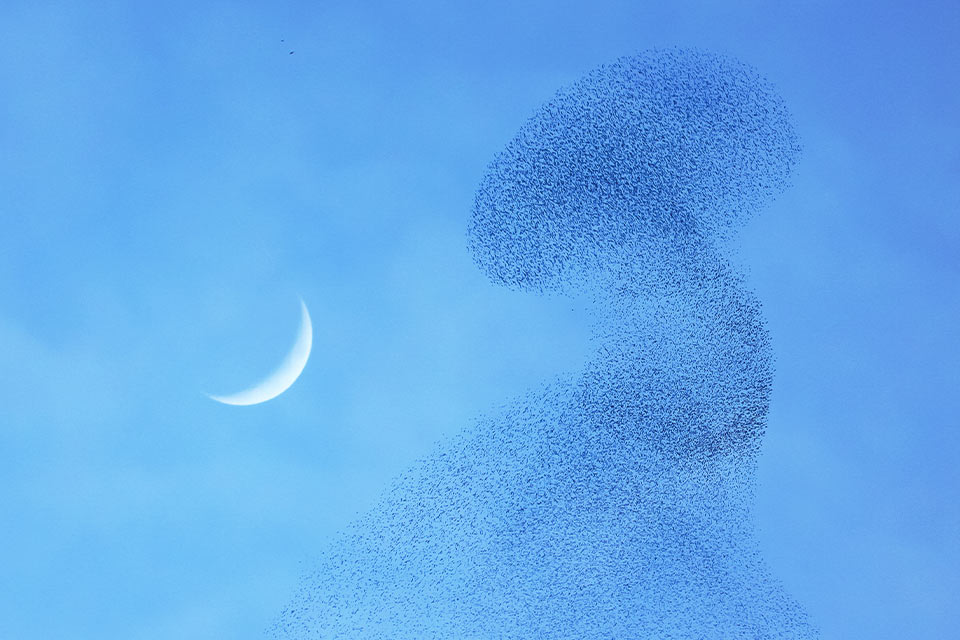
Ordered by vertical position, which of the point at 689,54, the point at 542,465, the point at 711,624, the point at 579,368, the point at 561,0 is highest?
the point at 561,0

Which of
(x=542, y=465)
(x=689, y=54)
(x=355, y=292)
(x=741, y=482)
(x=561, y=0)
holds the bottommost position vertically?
(x=741, y=482)

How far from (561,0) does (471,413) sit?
9.67 ft

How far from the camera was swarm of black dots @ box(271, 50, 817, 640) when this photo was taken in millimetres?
6188

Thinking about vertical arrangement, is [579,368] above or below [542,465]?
above

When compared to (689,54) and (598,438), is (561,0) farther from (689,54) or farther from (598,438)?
(598,438)

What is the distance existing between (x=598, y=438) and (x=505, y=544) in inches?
38.4

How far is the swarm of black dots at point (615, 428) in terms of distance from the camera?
6.19 metres

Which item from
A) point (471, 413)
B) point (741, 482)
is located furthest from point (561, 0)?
point (741, 482)

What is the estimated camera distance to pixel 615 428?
6.34 meters

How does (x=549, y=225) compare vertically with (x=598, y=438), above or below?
above

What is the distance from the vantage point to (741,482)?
6.20 metres

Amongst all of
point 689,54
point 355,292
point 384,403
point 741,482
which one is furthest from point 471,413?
point 689,54

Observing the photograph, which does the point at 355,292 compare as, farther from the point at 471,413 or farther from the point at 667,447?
the point at 667,447

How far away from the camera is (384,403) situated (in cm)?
629
